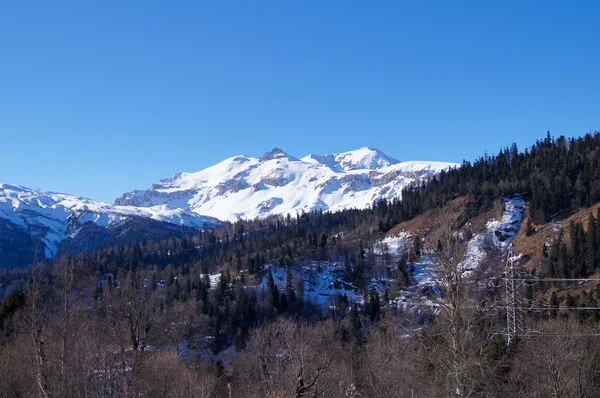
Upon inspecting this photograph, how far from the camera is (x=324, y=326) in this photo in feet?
253

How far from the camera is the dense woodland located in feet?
58.4

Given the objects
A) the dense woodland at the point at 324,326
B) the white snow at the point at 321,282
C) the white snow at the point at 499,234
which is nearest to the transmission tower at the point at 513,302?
the dense woodland at the point at 324,326

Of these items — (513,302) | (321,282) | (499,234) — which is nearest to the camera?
(513,302)

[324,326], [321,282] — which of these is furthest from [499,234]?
[324,326]

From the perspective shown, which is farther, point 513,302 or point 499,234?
point 499,234

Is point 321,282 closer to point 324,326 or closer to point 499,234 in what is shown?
point 499,234

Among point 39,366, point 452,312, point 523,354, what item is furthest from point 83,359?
point 523,354

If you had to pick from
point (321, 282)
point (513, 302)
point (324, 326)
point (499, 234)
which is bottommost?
point (324, 326)

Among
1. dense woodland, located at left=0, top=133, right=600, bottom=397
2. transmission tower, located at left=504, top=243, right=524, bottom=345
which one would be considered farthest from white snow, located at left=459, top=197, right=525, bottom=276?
transmission tower, located at left=504, top=243, right=524, bottom=345

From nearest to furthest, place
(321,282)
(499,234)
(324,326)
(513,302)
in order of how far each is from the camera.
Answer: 1. (513,302)
2. (324,326)
3. (499,234)
4. (321,282)

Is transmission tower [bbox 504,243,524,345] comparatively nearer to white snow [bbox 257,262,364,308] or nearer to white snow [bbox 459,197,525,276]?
white snow [bbox 257,262,364,308]

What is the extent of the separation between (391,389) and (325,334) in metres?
24.8

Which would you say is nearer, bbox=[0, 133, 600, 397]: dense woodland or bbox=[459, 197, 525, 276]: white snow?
bbox=[0, 133, 600, 397]: dense woodland

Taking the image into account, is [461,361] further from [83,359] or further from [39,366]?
[83,359]
